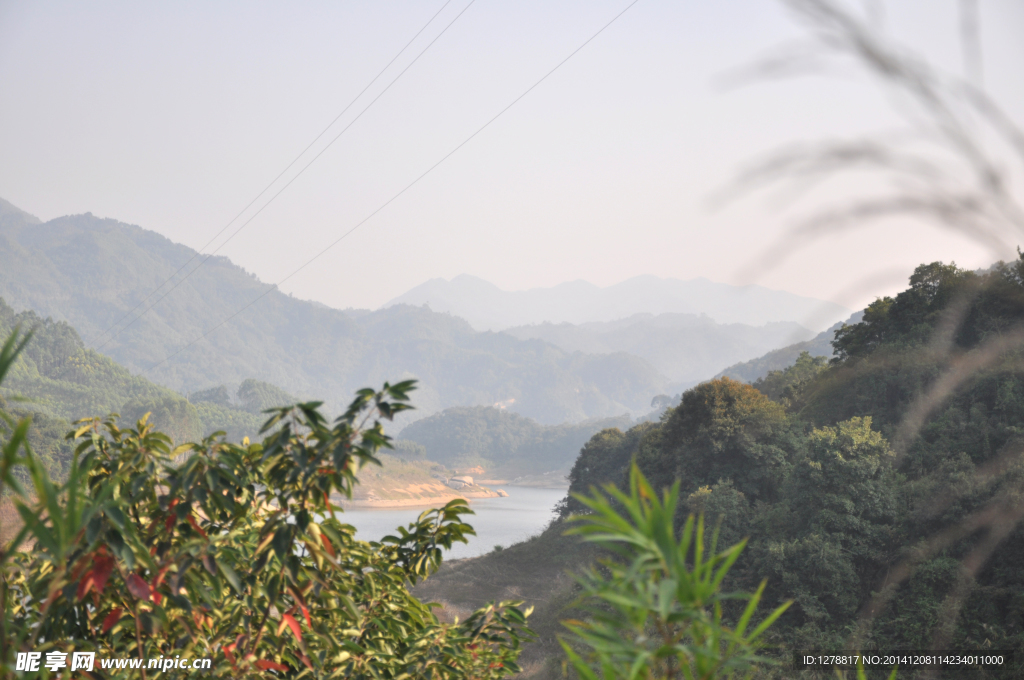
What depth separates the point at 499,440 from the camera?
91.2 metres

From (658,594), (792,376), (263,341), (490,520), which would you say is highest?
(263,341)

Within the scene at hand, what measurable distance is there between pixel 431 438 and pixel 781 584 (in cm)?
8502

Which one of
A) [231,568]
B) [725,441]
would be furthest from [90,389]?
[231,568]

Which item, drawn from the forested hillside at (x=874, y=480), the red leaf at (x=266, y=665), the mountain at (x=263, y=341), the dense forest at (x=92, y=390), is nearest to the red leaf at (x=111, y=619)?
the red leaf at (x=266, y=665)

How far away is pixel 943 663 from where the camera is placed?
7.76 m

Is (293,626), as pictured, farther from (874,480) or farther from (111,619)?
(874,480)

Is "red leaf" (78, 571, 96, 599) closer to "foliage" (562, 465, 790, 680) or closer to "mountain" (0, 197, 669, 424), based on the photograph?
"foliage" (562, 465, 790, 680)

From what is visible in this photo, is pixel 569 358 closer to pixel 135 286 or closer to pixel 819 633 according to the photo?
pixel 135 286

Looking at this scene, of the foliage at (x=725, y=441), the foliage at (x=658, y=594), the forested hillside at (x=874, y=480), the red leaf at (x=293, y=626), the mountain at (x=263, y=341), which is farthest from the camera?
the mountain at (x=263, y=341)

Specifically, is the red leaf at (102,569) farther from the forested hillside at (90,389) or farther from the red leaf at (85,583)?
the forested hillside at (90,389)

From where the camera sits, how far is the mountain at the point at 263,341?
141 meters

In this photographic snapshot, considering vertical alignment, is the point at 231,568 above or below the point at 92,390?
below

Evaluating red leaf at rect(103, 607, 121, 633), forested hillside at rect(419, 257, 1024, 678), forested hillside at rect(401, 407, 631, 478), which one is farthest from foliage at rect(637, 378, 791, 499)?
forested hillside at rect(401, 407, 631, 478)

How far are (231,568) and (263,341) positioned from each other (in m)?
175
